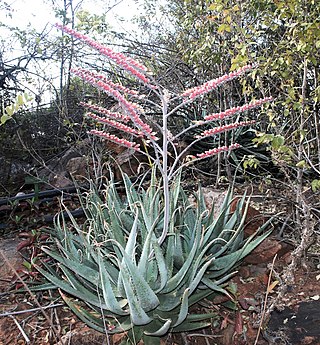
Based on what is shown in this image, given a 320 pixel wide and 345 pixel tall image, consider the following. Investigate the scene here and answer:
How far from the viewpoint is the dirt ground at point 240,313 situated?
2.16m

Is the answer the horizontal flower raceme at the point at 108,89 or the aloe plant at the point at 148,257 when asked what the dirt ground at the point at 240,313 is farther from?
the horizontal flower raceme at the point at 108,89

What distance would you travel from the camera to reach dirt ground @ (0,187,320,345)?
2.16 m

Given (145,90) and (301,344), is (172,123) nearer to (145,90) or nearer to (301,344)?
(145,90)

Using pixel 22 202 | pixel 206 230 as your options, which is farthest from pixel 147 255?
pixel 22 202

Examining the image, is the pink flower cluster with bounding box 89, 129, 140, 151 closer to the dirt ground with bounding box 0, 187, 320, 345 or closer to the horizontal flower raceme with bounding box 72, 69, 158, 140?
the horizontal flower raceme with bounding box 72, 69, 158, 140

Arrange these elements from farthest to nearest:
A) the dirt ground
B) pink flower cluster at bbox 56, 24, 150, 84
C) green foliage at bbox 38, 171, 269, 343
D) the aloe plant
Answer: the dirt ground < green foliage at bbox 38, 171, 269, 343 < the aloe plant < pink flower cluster at bbox 56, 24, 150, 84

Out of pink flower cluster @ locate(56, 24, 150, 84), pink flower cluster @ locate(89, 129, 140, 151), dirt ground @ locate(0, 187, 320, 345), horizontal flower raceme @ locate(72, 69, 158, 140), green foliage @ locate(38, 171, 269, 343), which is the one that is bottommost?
dirt ground @ locate(0, 187, 320, 345)

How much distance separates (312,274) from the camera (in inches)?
107

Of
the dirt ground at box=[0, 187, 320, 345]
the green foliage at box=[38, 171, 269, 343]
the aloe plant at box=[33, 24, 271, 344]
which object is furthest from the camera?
the dirt ground at box=[0, 187, 320, 345]

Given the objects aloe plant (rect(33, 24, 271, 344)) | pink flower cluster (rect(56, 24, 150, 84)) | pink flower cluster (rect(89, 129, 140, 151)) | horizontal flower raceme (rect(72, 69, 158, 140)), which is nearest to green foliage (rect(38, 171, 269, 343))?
aloe plant (rect(33, 24, 271, 344))

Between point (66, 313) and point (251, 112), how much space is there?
2.62 m

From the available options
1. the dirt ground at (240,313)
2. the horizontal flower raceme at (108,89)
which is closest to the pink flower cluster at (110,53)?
the horizontal flower raceme at (108,89)

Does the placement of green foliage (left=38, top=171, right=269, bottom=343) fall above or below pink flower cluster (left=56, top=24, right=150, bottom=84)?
below

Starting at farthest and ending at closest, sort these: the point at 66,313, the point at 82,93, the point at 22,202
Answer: the point at 82,93 → the point at 22,202 → the point at 66,313
